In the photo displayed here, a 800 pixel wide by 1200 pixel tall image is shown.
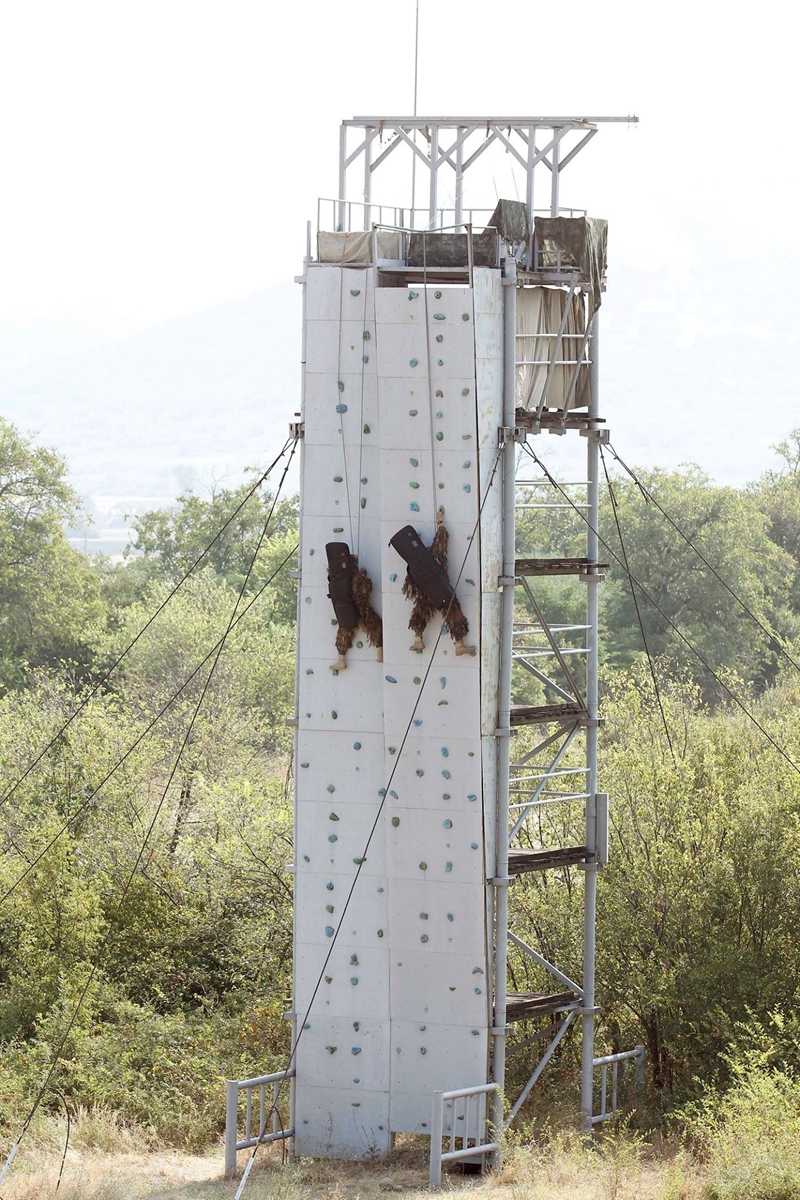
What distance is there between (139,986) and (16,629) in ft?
120

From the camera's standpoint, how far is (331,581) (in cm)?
1614

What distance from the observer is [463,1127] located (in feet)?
52.7

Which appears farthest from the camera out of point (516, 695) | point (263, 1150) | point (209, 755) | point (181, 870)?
point (516, 695)

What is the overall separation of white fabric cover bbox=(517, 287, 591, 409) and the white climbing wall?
2.52 ft

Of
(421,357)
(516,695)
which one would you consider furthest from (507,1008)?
(516,695)

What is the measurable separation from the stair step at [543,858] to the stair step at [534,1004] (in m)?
1.46

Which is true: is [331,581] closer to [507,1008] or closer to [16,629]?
[507,1008]

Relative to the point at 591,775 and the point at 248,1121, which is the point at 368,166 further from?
the point at 248,1121

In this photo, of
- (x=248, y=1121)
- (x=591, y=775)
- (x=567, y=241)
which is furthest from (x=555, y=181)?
(x=248, y=1121)

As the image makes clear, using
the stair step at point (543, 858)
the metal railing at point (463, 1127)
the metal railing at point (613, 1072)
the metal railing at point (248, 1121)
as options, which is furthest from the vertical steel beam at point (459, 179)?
the metal railing at point (613, 1072)

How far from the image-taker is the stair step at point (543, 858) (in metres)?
16.9

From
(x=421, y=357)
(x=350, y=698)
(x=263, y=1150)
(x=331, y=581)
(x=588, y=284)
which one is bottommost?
(x=263, y=1150)

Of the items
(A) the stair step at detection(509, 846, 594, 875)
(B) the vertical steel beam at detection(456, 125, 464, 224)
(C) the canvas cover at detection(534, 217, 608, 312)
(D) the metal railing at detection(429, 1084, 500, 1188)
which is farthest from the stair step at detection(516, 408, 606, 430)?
(D) the metal railing at detection(429, 1084, 500, 1188)

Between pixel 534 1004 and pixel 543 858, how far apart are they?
1660 mm
